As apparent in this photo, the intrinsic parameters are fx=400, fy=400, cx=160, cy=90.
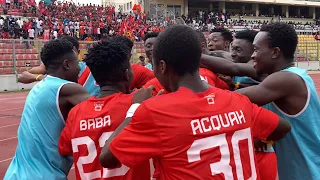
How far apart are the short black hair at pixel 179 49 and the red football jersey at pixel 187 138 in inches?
4.4

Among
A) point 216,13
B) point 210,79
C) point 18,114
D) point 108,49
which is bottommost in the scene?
point 18,114

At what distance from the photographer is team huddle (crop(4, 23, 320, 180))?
1745 mm

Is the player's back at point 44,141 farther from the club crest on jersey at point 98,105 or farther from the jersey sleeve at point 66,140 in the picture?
the club crest on jersey at point 98,105

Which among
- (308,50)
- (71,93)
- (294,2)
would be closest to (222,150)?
(71,93)

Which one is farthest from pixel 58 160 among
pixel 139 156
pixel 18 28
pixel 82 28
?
pixel 82 28

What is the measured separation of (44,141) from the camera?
255 centimetres

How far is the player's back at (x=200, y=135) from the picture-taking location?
67.9 inches

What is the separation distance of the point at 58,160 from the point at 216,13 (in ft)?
140

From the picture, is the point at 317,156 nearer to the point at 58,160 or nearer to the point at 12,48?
the point at 58,160

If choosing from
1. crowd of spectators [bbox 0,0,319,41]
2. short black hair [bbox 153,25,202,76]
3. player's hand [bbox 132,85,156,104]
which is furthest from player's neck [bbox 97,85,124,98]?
crowd of spectators [bbox 0,0,319,41]

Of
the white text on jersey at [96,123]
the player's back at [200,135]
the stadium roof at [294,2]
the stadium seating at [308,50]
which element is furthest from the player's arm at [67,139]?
the stadium roof at [294,2]

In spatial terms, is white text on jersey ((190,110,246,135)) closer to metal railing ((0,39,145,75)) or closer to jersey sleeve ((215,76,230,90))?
jersey sleeve ((215,76,230,90))

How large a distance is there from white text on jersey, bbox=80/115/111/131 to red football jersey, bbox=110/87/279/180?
0.35 meters

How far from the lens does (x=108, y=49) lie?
236 centimetres
